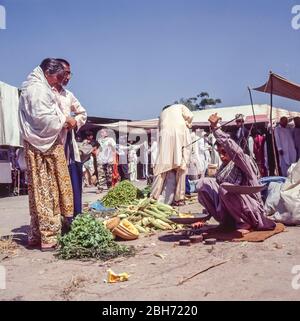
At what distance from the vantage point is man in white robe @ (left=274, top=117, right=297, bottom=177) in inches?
430

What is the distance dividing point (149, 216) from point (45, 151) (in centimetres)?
213

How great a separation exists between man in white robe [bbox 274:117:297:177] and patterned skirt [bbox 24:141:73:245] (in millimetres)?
7097

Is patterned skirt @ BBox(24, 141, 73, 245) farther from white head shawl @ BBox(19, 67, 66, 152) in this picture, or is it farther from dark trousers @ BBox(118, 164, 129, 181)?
dark trousers @ BBox(118, 164, 129, 181)

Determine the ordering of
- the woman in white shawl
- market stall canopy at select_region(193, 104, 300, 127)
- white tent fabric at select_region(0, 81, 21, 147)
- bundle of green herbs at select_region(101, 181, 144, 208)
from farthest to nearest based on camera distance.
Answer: market stall canopy at select_region(193, 104, 300, 127) → white tent fabric at select_region(0, 81, 21, 147) → bundle of green herbs at select_region(101, 181, 144, 208) → the woman in white shawl

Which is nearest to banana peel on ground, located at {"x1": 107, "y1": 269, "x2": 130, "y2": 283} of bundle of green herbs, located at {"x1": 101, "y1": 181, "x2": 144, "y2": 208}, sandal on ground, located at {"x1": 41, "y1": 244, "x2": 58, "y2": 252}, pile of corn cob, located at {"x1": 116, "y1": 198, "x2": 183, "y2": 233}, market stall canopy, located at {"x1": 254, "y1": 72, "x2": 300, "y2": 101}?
sandal on ground, located at {"x1": 41, "y1": 244, "x2": 58, "y2": 252}

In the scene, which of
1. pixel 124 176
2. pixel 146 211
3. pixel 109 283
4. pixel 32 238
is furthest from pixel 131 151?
pixel 109 283

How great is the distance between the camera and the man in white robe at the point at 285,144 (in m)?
10.9

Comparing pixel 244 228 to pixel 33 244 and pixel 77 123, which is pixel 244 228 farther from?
pixel 33 244

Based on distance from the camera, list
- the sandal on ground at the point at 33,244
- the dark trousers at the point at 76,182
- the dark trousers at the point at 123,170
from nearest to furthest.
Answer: the sandal on ground at the point at 33,244, the dark trousers at the point at 76,182, the dark trousers at the point at 123,170

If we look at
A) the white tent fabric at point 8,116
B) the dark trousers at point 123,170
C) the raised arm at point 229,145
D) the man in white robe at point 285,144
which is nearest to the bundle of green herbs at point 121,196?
the raised arm at point 229,145

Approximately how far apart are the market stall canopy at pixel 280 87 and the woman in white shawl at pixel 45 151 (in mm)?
5687

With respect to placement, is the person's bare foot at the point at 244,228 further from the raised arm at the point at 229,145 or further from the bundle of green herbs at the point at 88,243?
the bundle of green herbs at the point at 88,243

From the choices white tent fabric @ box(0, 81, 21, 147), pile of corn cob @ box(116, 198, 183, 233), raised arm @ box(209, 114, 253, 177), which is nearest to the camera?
raised arm @ box(209, 114, 253, 177)

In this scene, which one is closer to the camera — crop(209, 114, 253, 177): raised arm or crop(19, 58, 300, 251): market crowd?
crop(209, 114, 253, 177): raised arm
